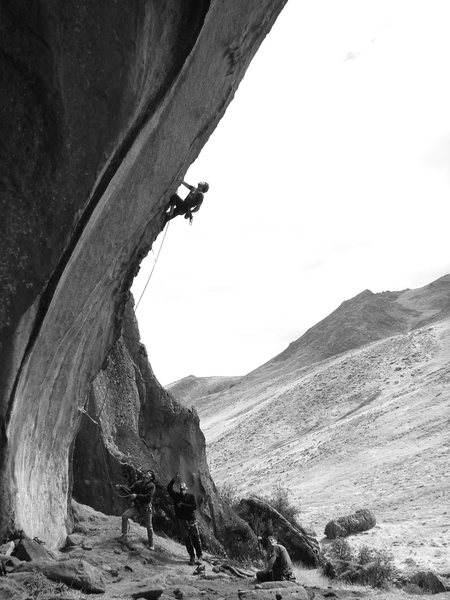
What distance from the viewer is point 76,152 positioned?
6.58 m

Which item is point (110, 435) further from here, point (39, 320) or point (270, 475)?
point (270, 475)

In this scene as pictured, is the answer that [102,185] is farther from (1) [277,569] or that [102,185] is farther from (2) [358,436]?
(2) [358,436]

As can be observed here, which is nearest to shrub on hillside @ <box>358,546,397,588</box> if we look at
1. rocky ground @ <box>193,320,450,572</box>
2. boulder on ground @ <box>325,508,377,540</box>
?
rocky ground @ <box>193,320,450,572</box>

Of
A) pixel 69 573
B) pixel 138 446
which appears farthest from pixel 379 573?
pixel 69 573

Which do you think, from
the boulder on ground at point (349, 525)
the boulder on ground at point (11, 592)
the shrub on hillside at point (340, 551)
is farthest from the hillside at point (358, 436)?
the boulder on ground at point (11, 592)

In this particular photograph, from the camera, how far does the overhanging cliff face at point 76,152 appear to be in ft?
20.5

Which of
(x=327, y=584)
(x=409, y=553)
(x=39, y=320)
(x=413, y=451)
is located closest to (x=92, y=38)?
(x=39, y=320)

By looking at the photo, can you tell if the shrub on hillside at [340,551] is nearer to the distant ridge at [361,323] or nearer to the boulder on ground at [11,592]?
Answer: the boulder on ground at [11,592]

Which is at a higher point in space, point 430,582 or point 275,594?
point 275,594

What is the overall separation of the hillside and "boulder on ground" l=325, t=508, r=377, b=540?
505 mm

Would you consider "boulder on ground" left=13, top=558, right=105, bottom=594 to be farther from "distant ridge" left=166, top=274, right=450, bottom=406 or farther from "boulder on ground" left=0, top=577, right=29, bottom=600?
"distant ridge" left=166, top=274, right=450, bottom=406

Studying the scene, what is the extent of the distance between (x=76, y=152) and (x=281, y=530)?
42.0 ft

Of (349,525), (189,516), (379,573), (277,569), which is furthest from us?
(349,525)

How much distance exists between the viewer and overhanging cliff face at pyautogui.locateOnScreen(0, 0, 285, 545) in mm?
6242
